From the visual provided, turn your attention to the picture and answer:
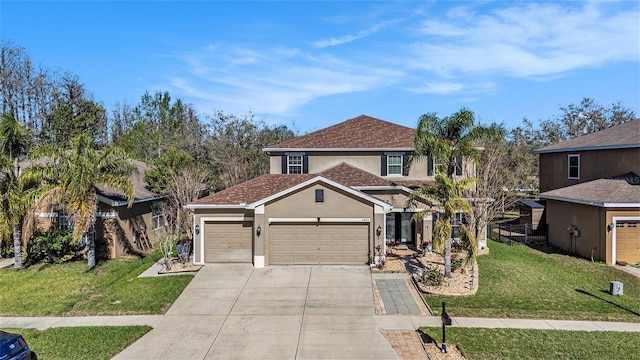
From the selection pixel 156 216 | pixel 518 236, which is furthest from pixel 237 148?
pixel 518 236

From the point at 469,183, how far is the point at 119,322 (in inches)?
506

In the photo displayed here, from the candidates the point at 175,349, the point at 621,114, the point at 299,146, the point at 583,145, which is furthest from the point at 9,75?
the point at 621,114

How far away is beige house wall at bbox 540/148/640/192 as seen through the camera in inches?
799

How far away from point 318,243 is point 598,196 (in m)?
13.5

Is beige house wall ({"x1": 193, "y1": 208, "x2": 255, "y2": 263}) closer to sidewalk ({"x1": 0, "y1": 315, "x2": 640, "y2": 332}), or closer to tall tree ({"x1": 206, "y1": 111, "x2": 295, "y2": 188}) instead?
sidewalk ({"x1": 0, "y1": 315, "x2": 640, "y2": 332})

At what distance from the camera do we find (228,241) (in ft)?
57.3

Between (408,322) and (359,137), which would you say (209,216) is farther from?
(359,137)

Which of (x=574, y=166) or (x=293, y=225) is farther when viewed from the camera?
(x=574, y=166)

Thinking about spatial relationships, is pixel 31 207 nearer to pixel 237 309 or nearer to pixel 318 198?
pixel 237 309

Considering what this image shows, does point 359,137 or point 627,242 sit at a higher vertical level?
point 359,137

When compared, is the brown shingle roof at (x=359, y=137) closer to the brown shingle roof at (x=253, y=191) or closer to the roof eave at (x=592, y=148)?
the brown shingle roof at (x=253, y=191)

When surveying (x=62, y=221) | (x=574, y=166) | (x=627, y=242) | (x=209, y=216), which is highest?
(x=574, y=166)

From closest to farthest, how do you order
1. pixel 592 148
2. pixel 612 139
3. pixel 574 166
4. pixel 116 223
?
pixel 116 223 → pixel 612 139 → pixel 592 148 → pixel 574 166

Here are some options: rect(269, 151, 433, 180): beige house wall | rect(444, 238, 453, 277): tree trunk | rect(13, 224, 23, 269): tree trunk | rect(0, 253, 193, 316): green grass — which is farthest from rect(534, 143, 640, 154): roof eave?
rect(13, 224, 23, 269): tree trunk
